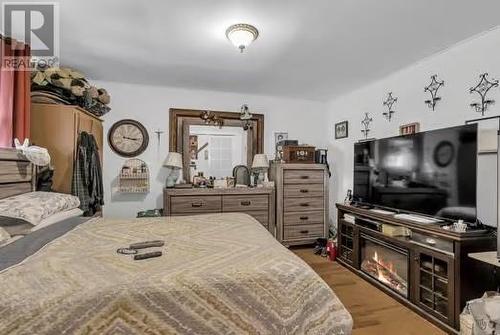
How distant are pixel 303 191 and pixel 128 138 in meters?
2.65

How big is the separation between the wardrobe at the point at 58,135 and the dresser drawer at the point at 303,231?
111 inches

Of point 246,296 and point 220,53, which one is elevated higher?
point 220,53

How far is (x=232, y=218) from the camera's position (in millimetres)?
2336

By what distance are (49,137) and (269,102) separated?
303 centimetres

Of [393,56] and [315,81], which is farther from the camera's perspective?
Result: [315,81]

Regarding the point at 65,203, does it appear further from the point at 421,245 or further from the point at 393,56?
the point at 393,56

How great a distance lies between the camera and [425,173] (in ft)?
8.16

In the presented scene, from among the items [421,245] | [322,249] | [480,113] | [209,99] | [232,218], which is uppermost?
[209,99]

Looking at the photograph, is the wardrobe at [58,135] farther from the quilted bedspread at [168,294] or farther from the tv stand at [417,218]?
the tv stand at [417,218]

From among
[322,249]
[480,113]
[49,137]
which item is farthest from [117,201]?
[480,113]

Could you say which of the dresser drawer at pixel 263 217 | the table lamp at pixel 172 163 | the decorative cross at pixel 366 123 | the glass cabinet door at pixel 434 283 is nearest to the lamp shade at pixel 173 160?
the table lamp at pixel 172 163

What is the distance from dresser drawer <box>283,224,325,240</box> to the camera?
3.98 metres

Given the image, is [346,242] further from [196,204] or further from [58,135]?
[58,135]

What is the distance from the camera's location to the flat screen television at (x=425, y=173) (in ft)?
6.96
